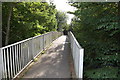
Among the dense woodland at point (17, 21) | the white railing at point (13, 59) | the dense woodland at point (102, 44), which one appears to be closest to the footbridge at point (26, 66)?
the white railing at point (13, 59)

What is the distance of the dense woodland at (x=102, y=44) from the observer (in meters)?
2.71

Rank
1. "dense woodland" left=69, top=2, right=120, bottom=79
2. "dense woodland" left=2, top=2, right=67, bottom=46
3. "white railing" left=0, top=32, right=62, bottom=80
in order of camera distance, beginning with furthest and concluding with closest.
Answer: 1. "dense woodland" left=2, top=2, right=67, bottom=46
2. "dense woodland" left=69, top=2, right=120, bottom=79
3. "white railing" left=0, top=32, right=62, bottom=80

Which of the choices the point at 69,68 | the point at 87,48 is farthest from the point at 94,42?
the point at 69,68

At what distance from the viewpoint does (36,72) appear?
133 inches

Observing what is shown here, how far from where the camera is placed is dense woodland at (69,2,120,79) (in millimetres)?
2707

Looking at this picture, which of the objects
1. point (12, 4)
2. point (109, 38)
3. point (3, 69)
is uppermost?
point (12, 4)

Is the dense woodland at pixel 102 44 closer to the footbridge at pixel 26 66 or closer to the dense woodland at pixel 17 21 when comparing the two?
the footbridge at pixel 26 66

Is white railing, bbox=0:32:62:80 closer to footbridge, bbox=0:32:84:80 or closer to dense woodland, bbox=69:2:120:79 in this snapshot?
footbridge, bbox=0:32:84:80

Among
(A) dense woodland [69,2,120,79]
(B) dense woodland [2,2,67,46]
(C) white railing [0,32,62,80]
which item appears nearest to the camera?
(C) white railing [0,32,62,80]

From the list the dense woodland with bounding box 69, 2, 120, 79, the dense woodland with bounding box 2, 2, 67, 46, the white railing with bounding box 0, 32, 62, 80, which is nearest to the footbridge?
the white railing with bounding box 0, 32, 62, 80

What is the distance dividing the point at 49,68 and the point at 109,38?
2.22m

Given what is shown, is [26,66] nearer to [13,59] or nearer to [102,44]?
[13,59]

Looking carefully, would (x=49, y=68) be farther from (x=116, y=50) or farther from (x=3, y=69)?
(x=116, y=50)

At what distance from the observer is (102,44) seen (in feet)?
10.1
